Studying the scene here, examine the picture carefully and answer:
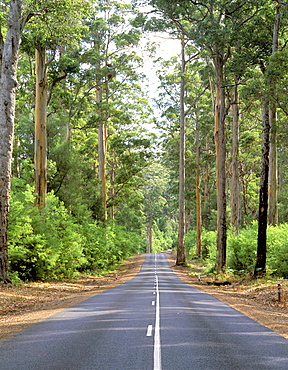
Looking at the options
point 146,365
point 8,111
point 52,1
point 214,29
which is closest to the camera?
point 146,365

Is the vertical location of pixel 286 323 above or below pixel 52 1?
below

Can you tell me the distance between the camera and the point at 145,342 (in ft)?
27.7

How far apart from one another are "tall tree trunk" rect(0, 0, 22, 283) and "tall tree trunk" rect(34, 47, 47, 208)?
221 inches

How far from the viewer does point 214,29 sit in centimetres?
2405

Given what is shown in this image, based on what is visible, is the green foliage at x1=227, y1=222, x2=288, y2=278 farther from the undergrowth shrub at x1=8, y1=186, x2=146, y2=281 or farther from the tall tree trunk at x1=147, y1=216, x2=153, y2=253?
the tall tree trunk at x1=147, y1=216, x2=153, y2=253

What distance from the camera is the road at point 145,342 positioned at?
687cm

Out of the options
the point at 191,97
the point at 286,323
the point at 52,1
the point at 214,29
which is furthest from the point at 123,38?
the point at 286,323

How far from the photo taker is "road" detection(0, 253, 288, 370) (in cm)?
687

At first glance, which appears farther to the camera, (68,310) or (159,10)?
(159,10)

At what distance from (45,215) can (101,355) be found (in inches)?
545

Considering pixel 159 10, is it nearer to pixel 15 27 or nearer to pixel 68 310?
pixel 15 27

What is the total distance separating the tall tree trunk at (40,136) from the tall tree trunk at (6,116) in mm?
5607

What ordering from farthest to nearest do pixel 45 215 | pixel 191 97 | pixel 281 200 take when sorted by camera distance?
pixel 281 200 → pixel 191 97 → pixel 45 215

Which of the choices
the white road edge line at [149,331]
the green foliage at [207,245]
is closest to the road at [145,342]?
the white road edge line at [149,331]
